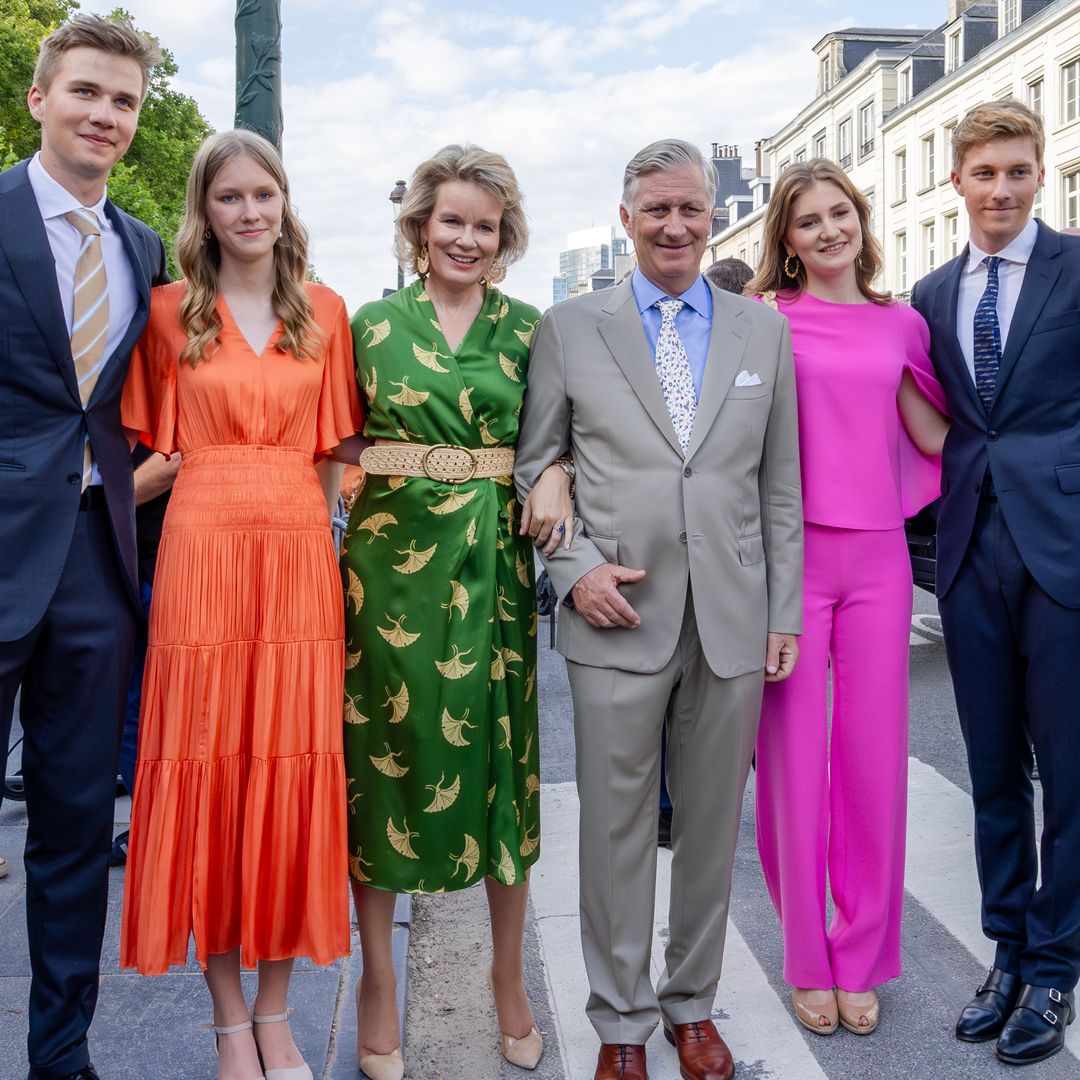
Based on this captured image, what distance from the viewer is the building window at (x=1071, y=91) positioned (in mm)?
29250

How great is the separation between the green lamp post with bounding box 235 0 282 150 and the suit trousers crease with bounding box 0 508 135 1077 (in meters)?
2.33

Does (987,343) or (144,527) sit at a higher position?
(987,343)

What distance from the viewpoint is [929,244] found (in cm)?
3828

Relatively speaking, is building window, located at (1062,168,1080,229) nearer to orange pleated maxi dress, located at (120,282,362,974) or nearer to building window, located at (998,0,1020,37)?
building window, located at (998,0,1020,37)

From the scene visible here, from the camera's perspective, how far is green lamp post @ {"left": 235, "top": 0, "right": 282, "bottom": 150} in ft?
15.0

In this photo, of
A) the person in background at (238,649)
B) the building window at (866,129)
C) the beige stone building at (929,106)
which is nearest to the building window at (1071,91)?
the beige stone building at (929,106)

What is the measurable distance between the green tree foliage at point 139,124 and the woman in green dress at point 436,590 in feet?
51.8

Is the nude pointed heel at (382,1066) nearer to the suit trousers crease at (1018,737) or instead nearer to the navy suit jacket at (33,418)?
the navy suit jacket at (33,418)

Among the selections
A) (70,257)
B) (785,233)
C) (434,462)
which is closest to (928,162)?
(785,233)

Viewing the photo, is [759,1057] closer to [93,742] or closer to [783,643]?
[783,643]

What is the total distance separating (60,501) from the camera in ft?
9.19

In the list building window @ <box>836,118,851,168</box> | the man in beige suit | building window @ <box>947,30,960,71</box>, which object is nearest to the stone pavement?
the man in beige suit

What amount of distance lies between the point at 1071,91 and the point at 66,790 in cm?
3299

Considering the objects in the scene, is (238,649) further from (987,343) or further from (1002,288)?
(1002,288)
